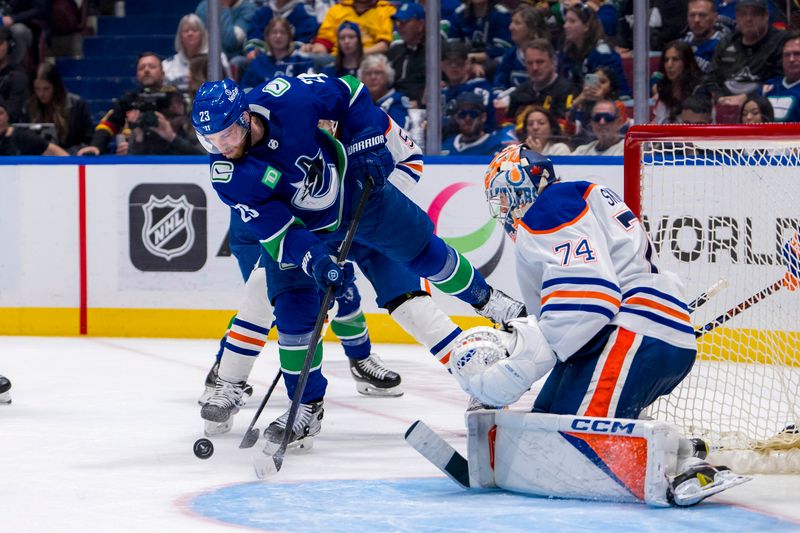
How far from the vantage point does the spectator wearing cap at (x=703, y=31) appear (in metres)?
5.69

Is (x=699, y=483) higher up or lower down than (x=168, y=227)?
higher up

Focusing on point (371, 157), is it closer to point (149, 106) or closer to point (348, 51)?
point (348, 51)

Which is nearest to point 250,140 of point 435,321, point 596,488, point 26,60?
point 435,321

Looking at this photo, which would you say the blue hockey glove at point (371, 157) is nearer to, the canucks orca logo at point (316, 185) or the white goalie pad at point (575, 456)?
the canucks orca logo at point (316, 185)

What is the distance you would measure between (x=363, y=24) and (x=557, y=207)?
12.7 ft

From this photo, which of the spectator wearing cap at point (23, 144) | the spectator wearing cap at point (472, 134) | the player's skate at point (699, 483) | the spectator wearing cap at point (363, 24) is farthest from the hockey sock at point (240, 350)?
the spectator wearing cap at point (23, 144)

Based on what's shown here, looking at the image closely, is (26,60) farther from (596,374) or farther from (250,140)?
(596,374)

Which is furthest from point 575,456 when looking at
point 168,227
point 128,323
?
point 128,323

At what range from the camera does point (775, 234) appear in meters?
3.93

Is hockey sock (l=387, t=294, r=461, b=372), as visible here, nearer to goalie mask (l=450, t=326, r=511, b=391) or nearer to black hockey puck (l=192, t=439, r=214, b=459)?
black hockey puck (l=192, t=439, r=214, b=459)

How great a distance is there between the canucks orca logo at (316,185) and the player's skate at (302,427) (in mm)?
548

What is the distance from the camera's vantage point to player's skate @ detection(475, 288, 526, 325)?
161 inches

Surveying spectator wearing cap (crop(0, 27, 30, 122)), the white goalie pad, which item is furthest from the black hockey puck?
spectator wearing cap (crop(0, 27, 30, 122))

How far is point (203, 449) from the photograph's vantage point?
3502 mm
